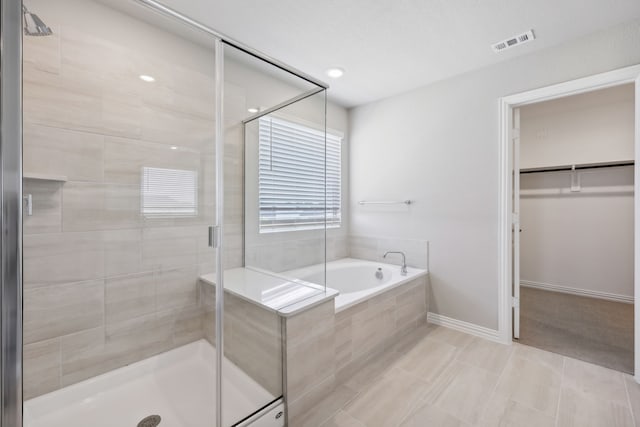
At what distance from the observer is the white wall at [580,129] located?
324cm

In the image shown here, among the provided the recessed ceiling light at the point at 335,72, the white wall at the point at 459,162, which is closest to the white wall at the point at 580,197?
the white wall at the point at 459,162

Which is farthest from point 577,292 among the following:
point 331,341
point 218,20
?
point 218,20

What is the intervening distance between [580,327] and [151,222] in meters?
3.83

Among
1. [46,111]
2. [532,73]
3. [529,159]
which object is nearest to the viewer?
[46,111]

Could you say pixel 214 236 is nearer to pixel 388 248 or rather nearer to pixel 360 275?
pixel 360 275

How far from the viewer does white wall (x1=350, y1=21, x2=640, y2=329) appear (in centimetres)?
221

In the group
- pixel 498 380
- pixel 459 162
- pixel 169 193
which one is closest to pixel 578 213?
pixel 459 162

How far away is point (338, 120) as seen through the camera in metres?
3.42

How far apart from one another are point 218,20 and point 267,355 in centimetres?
217

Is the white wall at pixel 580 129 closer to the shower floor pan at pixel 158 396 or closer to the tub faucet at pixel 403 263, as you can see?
the tub faucet at pixel 403 263

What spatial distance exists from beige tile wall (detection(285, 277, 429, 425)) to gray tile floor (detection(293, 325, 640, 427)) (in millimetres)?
78

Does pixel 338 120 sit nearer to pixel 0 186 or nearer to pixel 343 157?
pixel 343 157

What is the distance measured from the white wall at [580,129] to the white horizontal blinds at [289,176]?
2.66 metres

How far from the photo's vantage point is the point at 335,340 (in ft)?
6.16
